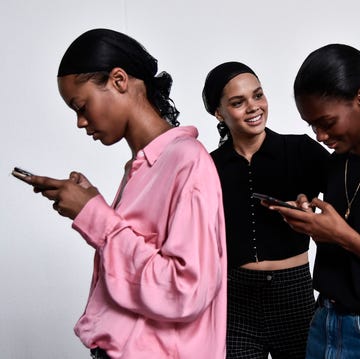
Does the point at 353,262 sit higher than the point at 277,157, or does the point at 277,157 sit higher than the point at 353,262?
the point at 277,157

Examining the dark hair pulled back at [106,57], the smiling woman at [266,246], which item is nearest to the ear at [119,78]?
the dark hair pulled back at [106,57]

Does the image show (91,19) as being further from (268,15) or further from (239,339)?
(239,339)

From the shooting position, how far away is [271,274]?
164cm

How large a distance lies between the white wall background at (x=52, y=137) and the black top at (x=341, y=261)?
4.86ft

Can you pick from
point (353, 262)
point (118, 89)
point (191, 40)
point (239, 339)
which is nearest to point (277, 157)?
point (239, 339)

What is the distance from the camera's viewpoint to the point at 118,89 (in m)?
1.05

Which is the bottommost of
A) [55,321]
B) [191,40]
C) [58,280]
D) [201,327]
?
[55,321]

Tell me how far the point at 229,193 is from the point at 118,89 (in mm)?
761

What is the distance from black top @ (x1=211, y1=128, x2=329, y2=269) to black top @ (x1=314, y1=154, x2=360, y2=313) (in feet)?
1.31

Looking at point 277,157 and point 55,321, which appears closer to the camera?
point 277,157

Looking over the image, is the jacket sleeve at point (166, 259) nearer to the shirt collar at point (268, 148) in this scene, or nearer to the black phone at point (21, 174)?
the black phone at point (21, 174)

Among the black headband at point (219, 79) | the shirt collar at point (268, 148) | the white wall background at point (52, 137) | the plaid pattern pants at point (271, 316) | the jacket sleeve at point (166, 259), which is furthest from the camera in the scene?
the white wall background at point (52, 137)

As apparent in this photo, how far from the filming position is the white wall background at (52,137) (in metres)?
2.44

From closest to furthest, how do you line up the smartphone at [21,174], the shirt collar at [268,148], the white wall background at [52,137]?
the smartphone at [21,174]
the shirt collar at [268,148]
the white wall background at [52,137]
